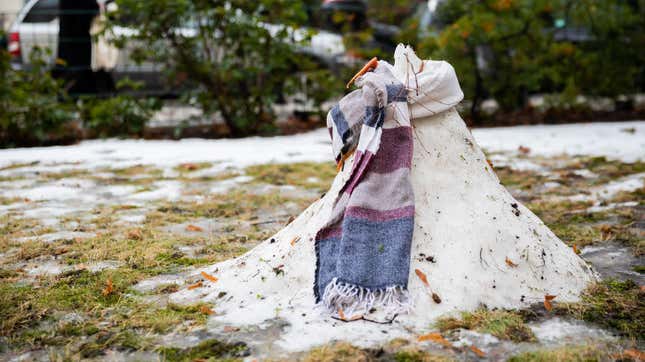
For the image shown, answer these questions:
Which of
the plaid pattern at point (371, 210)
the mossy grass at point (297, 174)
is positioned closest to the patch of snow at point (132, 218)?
the mossy grass at point (297, 174)

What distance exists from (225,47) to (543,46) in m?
3.69

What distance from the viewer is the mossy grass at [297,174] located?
5348 mm

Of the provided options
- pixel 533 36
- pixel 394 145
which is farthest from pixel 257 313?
pixel 533 36

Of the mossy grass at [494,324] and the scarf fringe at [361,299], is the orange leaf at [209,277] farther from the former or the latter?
the mossy grass at [494,324]

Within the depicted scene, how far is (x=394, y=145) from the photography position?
274cm

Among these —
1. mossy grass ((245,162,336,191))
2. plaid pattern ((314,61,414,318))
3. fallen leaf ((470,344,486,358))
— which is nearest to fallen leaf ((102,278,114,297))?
plaid pattern ((314,61,414,318))

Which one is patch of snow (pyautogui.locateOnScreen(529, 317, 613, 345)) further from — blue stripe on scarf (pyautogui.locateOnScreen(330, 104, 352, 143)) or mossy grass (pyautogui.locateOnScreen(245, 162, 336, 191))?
mossy grass (pyautogui.locateOnScreen(245, 162, 336, 191))

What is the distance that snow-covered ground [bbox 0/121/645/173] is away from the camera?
248 inches

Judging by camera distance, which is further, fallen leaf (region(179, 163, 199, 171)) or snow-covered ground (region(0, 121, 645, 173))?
snow-covered ground (region(0, 121, 645, 173))

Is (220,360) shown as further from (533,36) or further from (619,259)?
(533,36)

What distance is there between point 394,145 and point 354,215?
0.34 meters

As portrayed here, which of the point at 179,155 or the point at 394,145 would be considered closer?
the point at 394,145

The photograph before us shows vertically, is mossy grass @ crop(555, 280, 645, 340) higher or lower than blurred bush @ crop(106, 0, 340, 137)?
lower

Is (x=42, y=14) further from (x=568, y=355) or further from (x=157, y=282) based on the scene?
(x=568, y=355)
